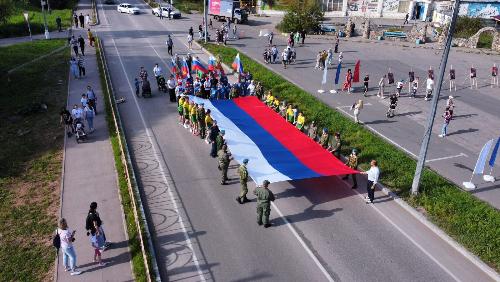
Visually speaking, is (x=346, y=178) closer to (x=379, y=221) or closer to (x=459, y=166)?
(x=379, y=221)

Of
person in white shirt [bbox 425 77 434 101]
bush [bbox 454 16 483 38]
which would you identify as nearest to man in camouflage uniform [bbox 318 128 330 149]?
person in white shirt [bbox 425 77 434 101]

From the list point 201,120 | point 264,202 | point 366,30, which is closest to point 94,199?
point 264,202

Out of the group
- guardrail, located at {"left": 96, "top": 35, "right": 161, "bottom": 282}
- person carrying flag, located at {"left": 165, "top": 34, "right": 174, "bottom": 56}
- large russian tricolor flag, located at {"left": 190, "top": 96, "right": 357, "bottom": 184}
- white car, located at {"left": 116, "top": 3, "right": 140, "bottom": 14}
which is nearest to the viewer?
guardrail, located at {"left": 96, "top": 35, "right": 161, "bottom": 282}

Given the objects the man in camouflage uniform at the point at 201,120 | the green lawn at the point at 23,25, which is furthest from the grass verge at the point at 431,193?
the green lawn at the point at 23,25

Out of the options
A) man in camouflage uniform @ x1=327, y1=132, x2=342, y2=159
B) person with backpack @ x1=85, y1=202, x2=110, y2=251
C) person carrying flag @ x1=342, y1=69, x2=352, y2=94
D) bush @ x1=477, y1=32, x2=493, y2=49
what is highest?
bush @ x1=477, y1=32, x2=493, y2=49

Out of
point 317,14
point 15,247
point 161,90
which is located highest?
point 317,14

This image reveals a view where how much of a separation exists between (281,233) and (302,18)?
36.4 meters

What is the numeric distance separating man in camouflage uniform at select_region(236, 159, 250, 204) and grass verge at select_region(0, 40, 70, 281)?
19.3 ft

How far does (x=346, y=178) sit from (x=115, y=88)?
1658 centimetres

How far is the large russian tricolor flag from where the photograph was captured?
1462 cm

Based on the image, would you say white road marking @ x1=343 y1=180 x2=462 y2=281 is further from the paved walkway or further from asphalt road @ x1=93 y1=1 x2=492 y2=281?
the paved walkway

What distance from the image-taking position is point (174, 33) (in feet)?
149

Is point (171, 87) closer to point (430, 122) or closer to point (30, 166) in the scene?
point (30, 166)

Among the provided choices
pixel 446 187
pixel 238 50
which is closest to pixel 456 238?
pixel 446 187
